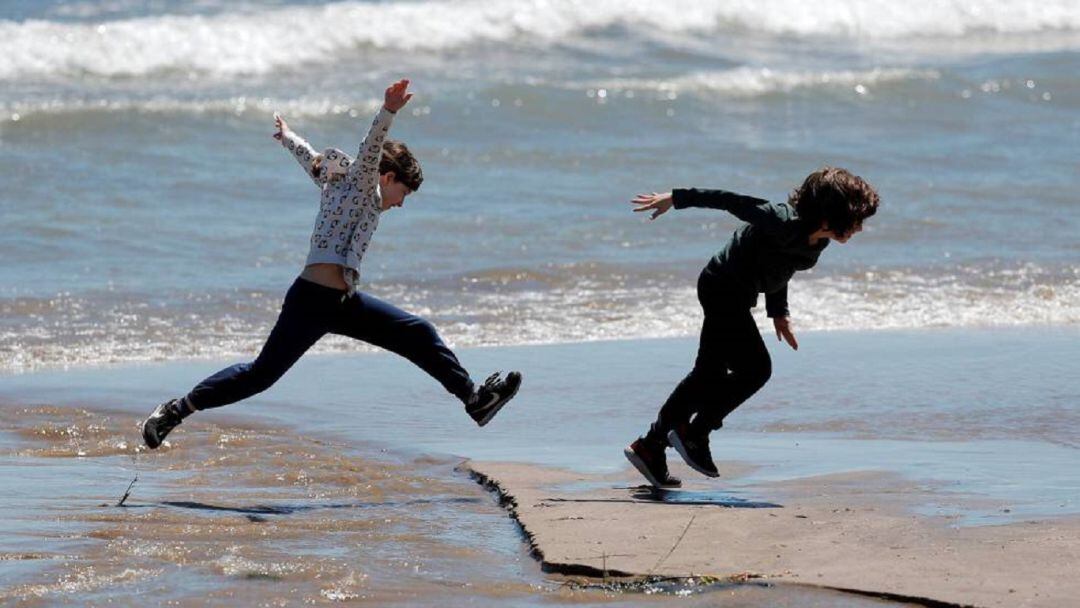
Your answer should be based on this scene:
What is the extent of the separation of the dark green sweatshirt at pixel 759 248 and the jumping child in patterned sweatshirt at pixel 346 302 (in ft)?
2.79

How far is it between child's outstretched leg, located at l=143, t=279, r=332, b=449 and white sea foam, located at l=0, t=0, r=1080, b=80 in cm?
1508

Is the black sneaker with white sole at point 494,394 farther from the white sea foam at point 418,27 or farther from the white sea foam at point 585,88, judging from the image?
the white sea foam at point 418,27

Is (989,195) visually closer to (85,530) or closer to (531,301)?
(531,301)

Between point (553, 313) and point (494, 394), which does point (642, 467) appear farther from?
point (553, 313)

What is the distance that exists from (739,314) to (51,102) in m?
13.3

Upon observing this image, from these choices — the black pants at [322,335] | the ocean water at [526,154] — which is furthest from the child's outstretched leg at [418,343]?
the ocean water at [526,154]

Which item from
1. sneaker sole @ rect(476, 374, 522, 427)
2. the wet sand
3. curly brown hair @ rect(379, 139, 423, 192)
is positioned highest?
curly brown hair @ rect(379, 139, 423, 192)

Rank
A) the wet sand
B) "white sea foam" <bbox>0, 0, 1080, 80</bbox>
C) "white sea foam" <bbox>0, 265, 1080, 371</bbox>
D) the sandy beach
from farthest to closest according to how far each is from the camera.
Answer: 1. "white sea foam" <bbox>0, 0, 1080, 80</bbox>
2. "white sea foam" <bbox>0, 265, 1080, 371</bbox>
3. the sandy beach
4. the wet sand

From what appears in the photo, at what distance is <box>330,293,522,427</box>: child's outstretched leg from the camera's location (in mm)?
5953

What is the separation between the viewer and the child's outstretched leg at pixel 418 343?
5953mm

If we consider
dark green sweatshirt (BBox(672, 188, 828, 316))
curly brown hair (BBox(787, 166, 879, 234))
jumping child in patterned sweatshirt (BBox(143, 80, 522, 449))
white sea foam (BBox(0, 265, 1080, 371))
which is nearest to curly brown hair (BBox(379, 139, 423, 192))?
jumping child in patterned sweatshirt (BBox(143, 80, 522, 449))

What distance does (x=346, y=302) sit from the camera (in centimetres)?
591

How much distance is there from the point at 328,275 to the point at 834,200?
5.66 ft

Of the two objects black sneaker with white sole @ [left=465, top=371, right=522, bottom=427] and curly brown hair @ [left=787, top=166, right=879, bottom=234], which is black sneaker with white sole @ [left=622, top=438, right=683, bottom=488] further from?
curly brown hair @ [left=787, top=166, right=879, bottom=234]
